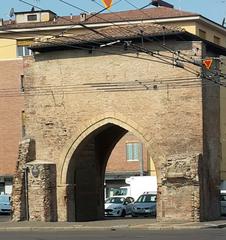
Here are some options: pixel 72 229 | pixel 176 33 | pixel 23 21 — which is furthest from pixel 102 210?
pixel 23 21

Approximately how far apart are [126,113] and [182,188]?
15.0 feet

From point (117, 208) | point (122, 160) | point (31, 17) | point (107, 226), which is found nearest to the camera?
point (107, 226)

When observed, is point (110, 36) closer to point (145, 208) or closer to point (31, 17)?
point (145, 208)

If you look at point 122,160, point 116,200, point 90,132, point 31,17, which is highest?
point 31,17

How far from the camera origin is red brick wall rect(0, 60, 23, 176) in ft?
219

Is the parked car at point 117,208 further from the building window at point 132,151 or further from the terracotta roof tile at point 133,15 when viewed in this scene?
the building window at point 132,151

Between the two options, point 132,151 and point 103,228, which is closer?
point 103,228

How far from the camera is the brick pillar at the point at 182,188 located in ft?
113

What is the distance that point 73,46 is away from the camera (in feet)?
122

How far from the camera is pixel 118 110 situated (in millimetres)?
36438

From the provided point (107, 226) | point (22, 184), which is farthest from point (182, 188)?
point (22, 184)

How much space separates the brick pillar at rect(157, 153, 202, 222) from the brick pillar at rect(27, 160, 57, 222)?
555 cm

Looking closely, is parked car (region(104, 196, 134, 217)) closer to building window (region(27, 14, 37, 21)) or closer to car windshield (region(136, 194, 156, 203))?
car windshield (region(136, 194, 156, 203))

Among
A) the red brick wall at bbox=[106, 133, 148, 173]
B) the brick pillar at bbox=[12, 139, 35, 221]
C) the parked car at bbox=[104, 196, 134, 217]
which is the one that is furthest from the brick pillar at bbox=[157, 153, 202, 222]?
the red brick wall at bbox=[106, 133, 148, 173]
